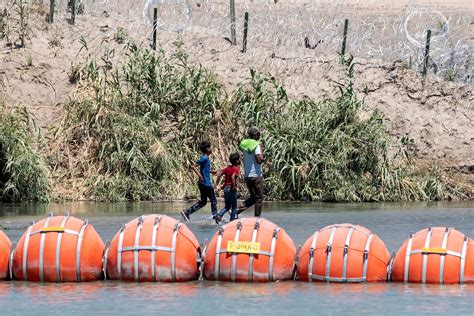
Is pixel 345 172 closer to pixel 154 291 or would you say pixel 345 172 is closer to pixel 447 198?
pixel 447 198

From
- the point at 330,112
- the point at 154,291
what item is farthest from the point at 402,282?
the point at 330,112

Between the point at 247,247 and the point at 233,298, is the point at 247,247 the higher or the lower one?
the higher one

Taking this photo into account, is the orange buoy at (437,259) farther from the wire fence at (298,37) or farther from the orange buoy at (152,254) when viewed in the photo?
the wire fence at (298,37)

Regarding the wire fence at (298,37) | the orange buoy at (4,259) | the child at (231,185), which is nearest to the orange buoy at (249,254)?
the orange buoy at (4,259)

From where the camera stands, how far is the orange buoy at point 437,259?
13.9 m

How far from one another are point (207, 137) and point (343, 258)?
14668 millimetres

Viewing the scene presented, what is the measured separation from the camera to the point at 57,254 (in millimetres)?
14312

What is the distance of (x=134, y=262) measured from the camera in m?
14.3

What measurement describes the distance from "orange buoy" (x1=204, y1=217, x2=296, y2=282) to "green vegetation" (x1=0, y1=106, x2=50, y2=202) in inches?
452

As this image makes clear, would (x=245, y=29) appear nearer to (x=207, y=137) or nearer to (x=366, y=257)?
(x=207, y=137)

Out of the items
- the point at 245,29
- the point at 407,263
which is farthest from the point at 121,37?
the point at 407,263

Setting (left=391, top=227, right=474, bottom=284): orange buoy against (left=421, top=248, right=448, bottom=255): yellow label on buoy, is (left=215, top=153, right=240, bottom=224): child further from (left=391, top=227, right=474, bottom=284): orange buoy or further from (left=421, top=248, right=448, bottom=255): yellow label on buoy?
(left=421, top=248, right=448, bottom=255): yellow label on buoy

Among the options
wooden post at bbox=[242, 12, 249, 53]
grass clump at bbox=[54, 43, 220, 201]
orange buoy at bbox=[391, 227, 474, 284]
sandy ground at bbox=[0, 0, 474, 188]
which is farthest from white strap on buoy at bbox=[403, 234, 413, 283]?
wooden post at bbox=[242, 12, 249, 53]

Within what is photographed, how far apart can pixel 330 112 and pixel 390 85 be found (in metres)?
4.89
